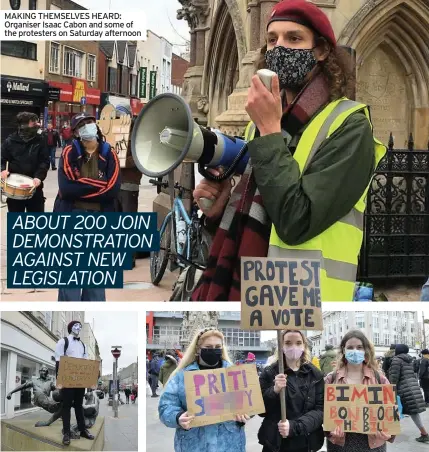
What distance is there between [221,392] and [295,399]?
0.96ft

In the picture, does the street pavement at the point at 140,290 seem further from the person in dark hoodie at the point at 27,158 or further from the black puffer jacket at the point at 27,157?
the black puffer jacket at the point at 27,157

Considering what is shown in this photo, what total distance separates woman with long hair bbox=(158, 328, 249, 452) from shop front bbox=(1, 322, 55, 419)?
873 mm

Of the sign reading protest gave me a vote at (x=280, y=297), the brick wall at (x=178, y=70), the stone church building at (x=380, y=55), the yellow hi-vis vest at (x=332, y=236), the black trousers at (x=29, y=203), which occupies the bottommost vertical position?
the sign reading protest gave me a vote at (x=280, y=297)

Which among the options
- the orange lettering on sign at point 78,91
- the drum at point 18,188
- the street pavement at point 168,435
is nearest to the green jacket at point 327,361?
the street pavement at point 168,435

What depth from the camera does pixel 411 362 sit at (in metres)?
3.36

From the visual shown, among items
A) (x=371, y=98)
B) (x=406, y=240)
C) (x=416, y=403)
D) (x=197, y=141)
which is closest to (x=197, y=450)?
(x=416, y=403)

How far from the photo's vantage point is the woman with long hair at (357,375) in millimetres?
3027

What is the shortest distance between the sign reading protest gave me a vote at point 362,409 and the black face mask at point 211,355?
1.44ft

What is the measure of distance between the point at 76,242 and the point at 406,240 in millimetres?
4084

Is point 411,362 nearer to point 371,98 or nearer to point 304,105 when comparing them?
point 304,105

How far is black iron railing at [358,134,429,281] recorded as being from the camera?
23.6 feet

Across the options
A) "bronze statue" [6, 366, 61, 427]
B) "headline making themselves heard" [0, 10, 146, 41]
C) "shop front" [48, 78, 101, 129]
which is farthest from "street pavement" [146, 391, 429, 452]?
"shop front" [48, 78, 101, 129]

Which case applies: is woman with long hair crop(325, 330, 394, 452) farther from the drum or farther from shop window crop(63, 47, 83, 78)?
shop window crop(63, 47, 83, 78)

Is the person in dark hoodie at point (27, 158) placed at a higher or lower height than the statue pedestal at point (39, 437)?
higher
